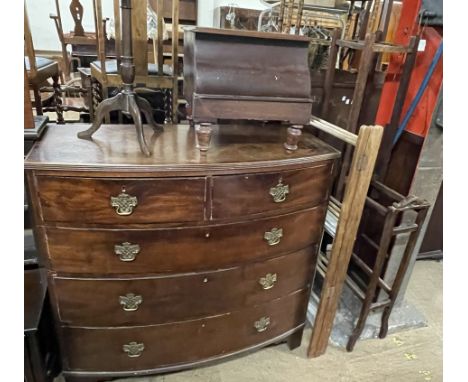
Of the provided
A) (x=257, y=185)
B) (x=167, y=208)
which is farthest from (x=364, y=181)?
(x=167, y=208)

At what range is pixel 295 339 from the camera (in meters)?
1.74

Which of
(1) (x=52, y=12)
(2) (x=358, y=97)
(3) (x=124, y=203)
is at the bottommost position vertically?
(3) (x=124, y=203)

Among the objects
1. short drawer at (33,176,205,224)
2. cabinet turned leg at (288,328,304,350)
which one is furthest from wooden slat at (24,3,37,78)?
cabinet turned leg at (288,328,304,350)

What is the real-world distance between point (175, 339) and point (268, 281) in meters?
0.43

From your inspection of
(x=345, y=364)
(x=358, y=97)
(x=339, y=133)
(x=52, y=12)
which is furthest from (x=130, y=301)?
(x=52, y=12)

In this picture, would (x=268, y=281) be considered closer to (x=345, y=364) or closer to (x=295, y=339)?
(x=295, y=339)

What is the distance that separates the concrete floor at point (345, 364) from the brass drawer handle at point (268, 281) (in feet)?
1.58

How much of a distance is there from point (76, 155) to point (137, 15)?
2.55 ft

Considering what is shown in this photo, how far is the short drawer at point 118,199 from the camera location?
1.05 m

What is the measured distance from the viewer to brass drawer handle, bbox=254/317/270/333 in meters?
1.53

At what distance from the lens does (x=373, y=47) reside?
148 centimetres

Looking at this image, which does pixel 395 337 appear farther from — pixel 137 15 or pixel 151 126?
pixel 137 15

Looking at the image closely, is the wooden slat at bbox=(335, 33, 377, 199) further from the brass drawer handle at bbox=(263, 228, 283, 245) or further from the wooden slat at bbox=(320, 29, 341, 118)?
the brass drawer handle at bbox=(263, 228, 283, 245)
